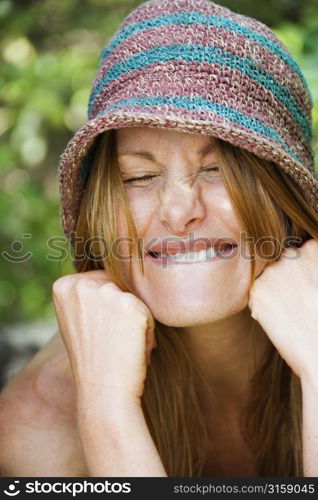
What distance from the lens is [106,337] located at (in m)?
2.38

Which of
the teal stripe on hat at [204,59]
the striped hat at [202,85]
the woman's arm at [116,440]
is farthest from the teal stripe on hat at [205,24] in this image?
the woman's arm at [116,440]

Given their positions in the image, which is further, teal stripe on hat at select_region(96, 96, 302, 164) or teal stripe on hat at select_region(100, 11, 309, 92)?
teal stripe on hat at select_region(100, 11, 309, 92)

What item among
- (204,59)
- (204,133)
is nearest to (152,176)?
(204,133)

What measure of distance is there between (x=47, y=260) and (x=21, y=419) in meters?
2.31

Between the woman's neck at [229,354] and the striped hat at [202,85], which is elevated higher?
the striped hat at [202,85]

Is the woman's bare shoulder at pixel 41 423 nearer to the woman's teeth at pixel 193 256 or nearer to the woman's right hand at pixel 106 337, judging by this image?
the woman's right hand at pixel 106 337

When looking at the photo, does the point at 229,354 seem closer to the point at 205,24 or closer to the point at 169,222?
the point at 169,222

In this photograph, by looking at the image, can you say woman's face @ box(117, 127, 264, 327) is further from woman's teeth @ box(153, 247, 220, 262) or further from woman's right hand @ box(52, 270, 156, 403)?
woman's right hand @ box(52, 270, 156, 403)

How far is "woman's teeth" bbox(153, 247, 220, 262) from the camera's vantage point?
2.36m

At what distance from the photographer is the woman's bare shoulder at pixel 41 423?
257 centimetres

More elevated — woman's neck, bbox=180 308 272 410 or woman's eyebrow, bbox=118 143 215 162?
woman's eyebrow, bbox=118 143 215 162

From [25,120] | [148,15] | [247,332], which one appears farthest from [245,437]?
[25,120]

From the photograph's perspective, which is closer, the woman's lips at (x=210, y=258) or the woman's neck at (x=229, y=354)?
the woman's lips at (x=210, y=258)

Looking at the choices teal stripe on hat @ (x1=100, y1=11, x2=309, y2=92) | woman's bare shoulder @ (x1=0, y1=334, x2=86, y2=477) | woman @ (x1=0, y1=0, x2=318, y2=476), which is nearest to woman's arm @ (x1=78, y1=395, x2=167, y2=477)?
woman @ (x1=0, y1=0, x2=318, y2=476)
